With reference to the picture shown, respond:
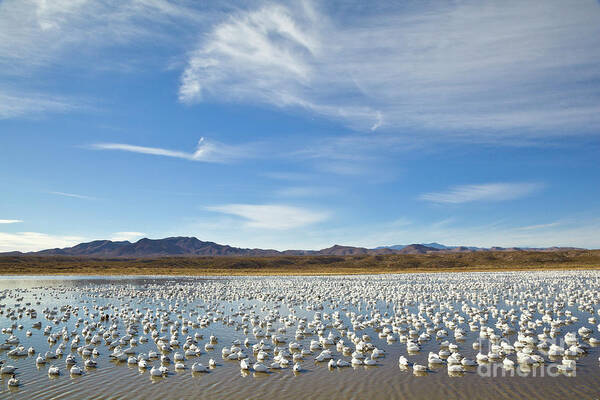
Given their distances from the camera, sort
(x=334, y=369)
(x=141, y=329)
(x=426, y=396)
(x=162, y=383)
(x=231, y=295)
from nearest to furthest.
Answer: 1. (x=426, y=396)
2. (x=162, y=383)
3. (x=334, y=369)
4. (x=141, y=329)
5. (x=231, y=295)

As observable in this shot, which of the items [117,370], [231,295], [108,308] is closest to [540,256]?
[231,295]

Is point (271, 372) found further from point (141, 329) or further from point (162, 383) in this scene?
point (141, 329)

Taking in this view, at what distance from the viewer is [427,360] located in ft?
43.2

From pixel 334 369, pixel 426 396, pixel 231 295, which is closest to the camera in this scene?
pixel 426 396

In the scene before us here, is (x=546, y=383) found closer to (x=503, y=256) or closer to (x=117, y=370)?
(x=117, y=370)

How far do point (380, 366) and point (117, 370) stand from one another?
8.25 metres

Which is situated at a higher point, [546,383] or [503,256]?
[503,256]

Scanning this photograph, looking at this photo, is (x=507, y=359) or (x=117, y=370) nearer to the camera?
(x=507, y=359)

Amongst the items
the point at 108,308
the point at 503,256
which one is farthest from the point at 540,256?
the point at 108,308

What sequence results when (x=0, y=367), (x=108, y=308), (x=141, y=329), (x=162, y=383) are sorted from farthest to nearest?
1. (x=108, y=308)
2. (x=141, y=329)
3. (x=0, y=367)
4. (x=162, y=383)

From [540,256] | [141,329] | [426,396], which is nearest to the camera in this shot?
[426,396]

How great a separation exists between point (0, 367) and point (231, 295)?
2048 cm

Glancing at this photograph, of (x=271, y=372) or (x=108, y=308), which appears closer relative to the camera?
(x=271, y=372)

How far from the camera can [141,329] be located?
20.1 meters
